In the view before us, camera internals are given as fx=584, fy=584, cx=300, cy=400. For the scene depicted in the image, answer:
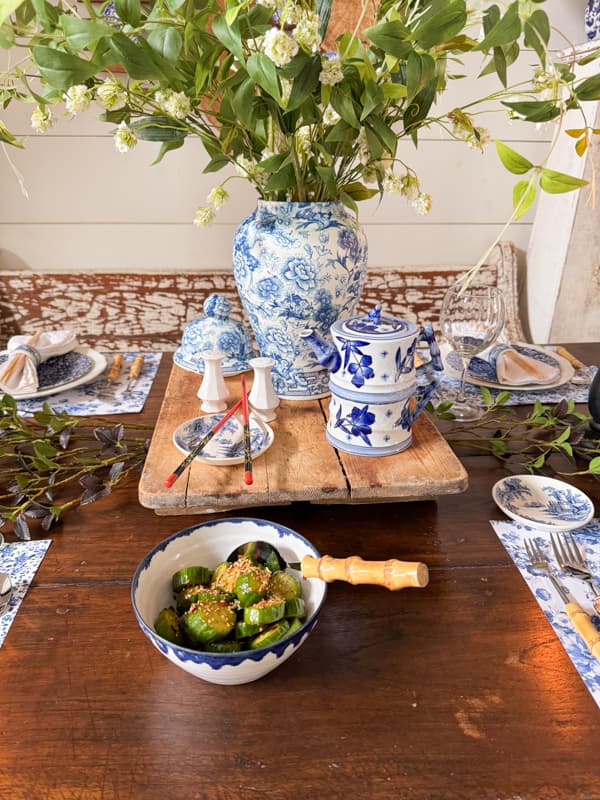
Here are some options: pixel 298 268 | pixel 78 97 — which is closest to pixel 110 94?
pixel 78 97

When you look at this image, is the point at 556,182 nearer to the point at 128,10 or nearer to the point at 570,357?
the point at 128,10

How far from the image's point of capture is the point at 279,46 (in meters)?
0.57

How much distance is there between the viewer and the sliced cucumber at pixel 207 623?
0.49 meters

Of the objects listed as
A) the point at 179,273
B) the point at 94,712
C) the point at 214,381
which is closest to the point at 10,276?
the point at 179,273

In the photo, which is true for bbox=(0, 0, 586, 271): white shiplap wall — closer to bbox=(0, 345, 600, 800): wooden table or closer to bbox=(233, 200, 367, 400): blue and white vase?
bbox=(233, 200, 367, 400): blue and white vase

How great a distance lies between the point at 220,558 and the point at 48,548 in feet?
0.72

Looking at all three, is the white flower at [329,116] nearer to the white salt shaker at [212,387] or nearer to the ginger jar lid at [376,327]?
the ginger jar lid at [376,327]

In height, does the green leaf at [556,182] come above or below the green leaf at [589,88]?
below

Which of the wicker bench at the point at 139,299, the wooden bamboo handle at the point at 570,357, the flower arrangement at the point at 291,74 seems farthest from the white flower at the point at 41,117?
the wicker bench at the point at 139,299

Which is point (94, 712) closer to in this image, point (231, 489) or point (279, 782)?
point (279, 782)

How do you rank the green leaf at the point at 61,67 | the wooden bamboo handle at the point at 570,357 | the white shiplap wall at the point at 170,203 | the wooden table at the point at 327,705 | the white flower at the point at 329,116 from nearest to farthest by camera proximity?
1. the wooden table at the point at 327,705
2. the green leaf at the point at 61,67
3. the white flower at the point at 329,116
4. the wooden bamboo handle at the point at 570,357
5. the white shiplap wall at the point at 170,203

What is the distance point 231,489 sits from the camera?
673mm

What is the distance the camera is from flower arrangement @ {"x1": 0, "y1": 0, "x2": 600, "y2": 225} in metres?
0.60

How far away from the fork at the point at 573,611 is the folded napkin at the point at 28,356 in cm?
84
